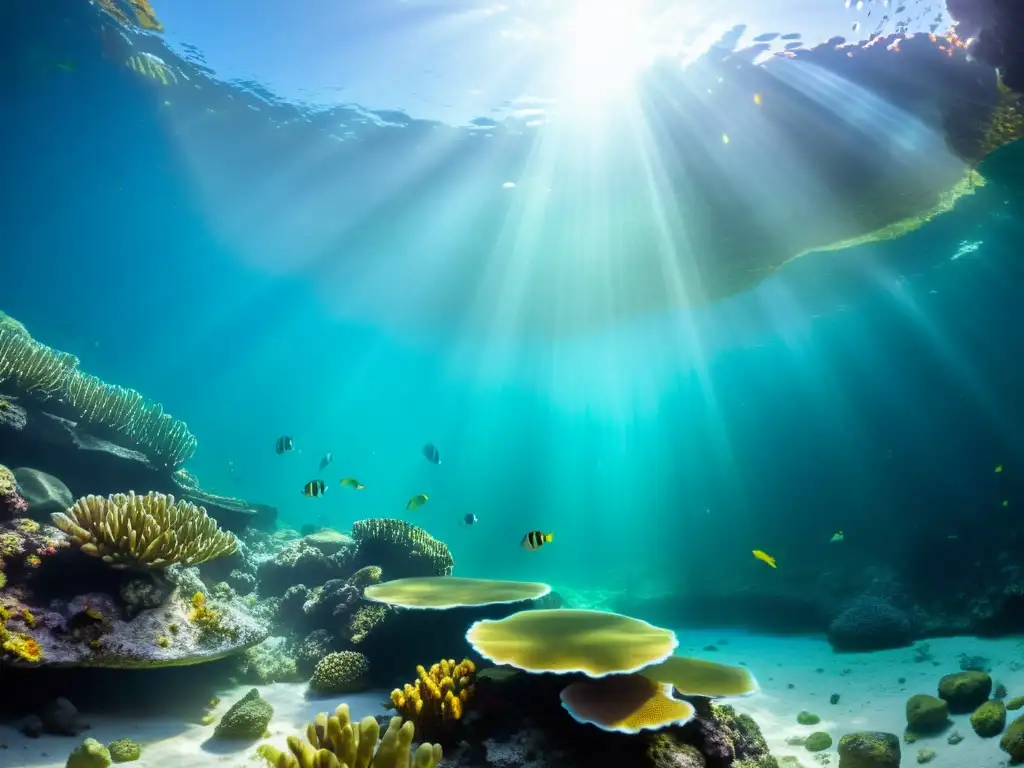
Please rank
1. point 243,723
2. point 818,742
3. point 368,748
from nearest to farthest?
1. point 368,748
2. point 243,723
3. point 818,742

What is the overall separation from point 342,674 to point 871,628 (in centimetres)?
1328

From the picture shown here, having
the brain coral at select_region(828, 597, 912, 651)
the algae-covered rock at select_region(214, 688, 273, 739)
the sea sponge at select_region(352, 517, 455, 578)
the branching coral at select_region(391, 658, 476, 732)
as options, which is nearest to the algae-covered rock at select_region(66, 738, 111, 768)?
the algae-covered rock at select_region(214, 688, 273, 739)

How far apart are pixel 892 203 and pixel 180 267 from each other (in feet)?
155

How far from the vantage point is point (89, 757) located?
361cm

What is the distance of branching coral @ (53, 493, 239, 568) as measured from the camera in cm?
494

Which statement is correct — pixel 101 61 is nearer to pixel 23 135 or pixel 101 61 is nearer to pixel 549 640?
pixel 23 135

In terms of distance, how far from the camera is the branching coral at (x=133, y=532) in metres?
4.94

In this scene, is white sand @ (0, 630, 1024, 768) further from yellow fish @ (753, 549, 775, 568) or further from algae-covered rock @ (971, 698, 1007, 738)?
yellow fish @ (753, 549, 775, 568)

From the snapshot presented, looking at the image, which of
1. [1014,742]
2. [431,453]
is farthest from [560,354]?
[1014,742]

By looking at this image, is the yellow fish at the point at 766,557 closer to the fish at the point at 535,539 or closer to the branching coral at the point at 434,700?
the fish at the point at 535,539

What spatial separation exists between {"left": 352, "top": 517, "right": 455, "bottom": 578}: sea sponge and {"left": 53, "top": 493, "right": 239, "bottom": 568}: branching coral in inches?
146

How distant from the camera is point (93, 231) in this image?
129 ft

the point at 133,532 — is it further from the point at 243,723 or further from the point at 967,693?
the point at 967,693

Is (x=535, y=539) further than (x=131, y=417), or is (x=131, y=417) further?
(x=131, y=417)
